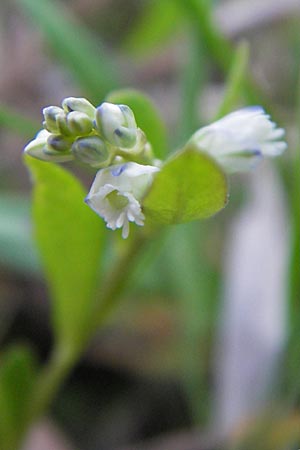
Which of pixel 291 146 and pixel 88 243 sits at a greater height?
pixel 291 146

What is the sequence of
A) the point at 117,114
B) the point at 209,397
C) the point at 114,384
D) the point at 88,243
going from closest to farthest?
1. the point at 117,114
2. the point at 88,243
3. the point at 209,397
4. the point at 114,384

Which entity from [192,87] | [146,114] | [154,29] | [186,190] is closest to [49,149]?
[186,190]

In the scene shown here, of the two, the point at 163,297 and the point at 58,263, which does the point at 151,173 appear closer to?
the point at 58,263

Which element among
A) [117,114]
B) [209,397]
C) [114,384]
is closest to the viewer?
[117,114]


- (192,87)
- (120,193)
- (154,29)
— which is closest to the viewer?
(120,193)

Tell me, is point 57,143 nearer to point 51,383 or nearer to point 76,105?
point 76,105

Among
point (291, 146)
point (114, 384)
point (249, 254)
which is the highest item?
point (291, 146)

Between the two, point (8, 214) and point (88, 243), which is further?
point (8, 214)

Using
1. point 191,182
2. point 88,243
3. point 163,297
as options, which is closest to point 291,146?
point 163,297
